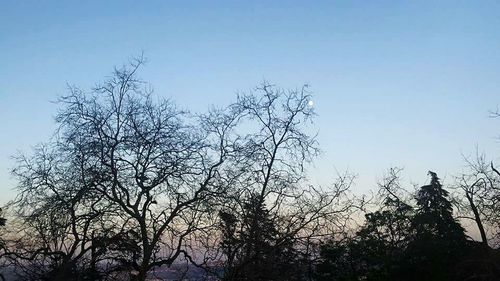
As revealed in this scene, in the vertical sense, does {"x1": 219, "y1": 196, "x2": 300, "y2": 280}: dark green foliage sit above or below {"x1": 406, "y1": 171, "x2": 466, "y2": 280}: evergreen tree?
below

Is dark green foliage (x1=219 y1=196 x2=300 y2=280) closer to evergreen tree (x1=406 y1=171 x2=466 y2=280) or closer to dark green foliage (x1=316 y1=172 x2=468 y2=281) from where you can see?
dark green foliage (x1=316 y1=172 x2=468 y2=281)

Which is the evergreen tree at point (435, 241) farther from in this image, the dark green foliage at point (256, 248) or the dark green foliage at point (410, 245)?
the dark green foliage at point (256, 248)

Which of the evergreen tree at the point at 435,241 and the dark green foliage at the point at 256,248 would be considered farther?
the evergreen tree at the point at 435,241

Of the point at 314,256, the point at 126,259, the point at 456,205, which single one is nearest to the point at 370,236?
the point at 456,205

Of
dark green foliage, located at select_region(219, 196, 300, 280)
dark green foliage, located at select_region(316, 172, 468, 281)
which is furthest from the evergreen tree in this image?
dark green foliage, located at select_region(219, 196, 300, 280)

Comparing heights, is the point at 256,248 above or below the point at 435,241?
below

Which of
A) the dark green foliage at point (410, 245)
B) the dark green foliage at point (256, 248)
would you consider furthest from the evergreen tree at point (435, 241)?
the dark green foliage at point (256, 248)

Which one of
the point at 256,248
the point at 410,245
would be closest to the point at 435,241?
the point at 410,245

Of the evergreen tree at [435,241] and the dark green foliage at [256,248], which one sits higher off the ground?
the evergreen tree at [435,241]

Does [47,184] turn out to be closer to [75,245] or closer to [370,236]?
[75,245]

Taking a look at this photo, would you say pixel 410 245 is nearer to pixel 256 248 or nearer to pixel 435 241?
pixel 435 241

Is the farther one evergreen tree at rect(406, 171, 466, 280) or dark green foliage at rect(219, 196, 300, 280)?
evergreen tree at rect(406, 171, 466, 280)

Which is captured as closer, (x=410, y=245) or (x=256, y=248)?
(x=256, y=248)

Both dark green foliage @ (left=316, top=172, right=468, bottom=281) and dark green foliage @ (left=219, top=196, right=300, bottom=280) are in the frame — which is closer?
dark green foliage @ (left=219, top=196, right=300, bottom=280)
